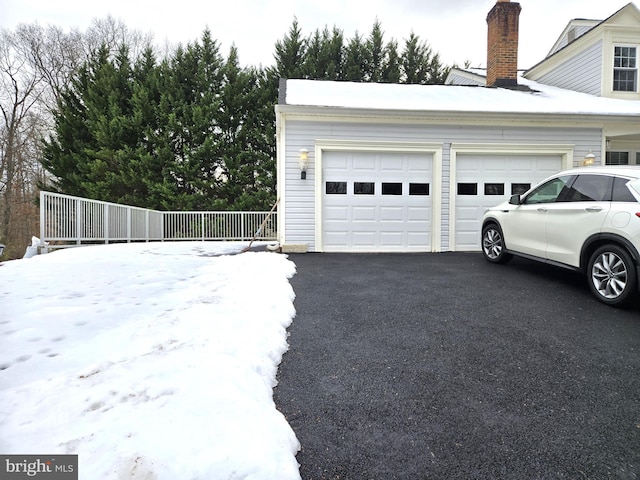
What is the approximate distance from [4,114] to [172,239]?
12.9 m

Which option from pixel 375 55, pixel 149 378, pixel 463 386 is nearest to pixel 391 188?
pixel 463 386

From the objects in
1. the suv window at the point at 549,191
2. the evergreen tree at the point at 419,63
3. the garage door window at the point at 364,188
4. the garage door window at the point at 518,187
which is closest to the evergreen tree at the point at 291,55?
the evergreen tree at the point at 419,63

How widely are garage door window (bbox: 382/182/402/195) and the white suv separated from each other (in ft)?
8.76

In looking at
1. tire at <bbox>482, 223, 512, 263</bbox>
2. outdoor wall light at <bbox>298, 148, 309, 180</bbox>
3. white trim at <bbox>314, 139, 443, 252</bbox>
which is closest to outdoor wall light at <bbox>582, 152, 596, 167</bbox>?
white trim at <bbox>314, 139, 443, 252</bbox>

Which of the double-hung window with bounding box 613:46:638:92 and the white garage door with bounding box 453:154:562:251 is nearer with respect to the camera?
the white garage door with bounding box 453:154:562:251

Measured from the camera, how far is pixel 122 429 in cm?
150

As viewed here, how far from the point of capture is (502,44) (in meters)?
9.91

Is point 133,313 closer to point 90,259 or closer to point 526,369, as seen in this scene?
point 526,369

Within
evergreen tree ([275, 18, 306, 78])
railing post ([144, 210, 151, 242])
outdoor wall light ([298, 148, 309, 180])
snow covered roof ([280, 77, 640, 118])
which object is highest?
Result: evergreen tree ([275, 18, 306, 78])

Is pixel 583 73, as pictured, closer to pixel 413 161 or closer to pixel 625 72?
pixel 625 72

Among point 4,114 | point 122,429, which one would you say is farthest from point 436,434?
point 4,114

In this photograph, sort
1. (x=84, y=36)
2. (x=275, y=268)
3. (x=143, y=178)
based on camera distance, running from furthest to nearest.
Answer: (x=84, y=36) → (x=143, y=178) → (x=275, y=268)

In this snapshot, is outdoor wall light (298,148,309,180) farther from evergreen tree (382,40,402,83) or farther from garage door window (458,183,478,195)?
evergreen tree (382,40,402,83)

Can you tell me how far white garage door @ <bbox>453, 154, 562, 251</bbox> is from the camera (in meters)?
7.47
